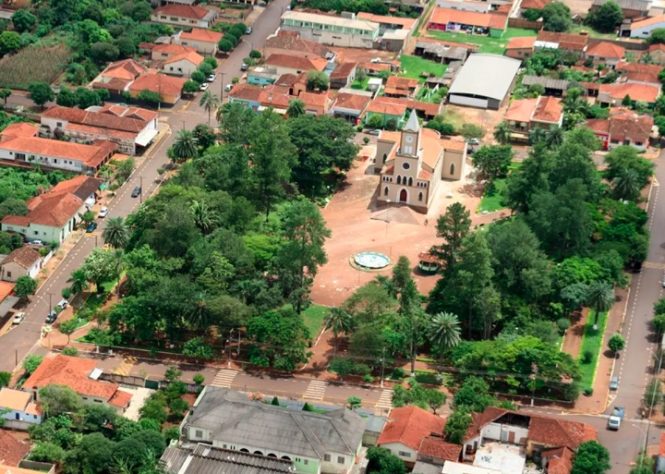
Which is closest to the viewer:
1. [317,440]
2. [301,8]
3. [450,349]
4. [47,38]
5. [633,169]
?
[317,440]

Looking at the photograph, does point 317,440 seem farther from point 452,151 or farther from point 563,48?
point 563,48

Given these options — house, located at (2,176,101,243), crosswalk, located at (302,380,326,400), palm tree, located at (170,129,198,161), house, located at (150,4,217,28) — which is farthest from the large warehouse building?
crosswalk, located at (302,380,326,400)

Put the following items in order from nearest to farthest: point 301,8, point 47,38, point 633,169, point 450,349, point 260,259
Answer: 1. point 450,349
2. point 260,259
3. point 633,169
4. point 47,38
5. point 301,8

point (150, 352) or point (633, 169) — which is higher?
point (633, 169)

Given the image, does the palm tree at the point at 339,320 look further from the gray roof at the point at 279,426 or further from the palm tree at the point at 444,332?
the gray roof at the point at 279,426

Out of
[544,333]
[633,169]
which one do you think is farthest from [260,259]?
[633,169]

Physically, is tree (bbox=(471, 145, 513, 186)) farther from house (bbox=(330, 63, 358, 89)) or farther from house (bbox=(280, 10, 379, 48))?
house (bbox=(280, 10, 379, 48))

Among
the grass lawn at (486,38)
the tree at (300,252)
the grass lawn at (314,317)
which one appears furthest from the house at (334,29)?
the grass lawn at (314,317)
